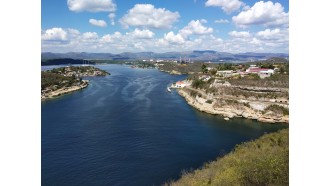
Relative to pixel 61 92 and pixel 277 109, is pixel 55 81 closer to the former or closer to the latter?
pixel 61 92

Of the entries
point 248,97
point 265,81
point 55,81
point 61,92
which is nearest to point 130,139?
point 248,97

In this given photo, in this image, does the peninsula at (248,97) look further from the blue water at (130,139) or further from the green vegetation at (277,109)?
the blue water at (130,139)

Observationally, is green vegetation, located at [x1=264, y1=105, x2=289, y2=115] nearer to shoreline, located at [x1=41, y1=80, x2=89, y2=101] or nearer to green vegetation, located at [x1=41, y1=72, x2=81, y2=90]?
shoreline, located at [x1=41, y1=80, x2=89, y2=101]

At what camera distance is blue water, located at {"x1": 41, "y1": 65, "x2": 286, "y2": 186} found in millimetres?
7035

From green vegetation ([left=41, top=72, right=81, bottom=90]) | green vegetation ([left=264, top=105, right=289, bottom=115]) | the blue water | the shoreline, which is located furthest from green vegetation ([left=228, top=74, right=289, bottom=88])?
green vegetation ([left=41, top=72, right=81, bottom=90])

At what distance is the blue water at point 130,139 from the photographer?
7.04 metres

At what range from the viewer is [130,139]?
939 centimetres

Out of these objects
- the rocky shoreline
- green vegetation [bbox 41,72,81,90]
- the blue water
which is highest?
green vegetation [bbox 41,72,81,90]

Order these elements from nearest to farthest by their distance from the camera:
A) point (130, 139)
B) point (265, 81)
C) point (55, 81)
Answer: point (130, 139)
point (265, 81)
point (55, 81)

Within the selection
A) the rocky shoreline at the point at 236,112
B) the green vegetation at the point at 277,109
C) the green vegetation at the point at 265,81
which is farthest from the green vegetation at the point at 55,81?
the green vegetation at the point at 277,109

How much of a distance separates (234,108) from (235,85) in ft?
8.37
